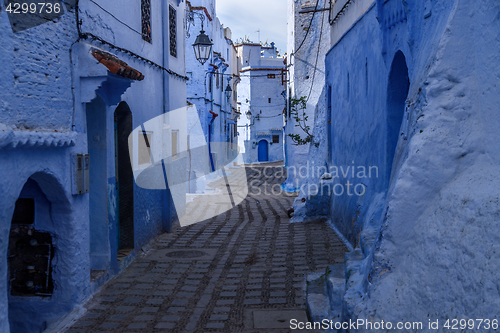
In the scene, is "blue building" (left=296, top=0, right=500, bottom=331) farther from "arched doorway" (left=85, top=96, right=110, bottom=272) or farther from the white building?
the white building

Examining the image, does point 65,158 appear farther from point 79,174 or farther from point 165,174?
point 165,174

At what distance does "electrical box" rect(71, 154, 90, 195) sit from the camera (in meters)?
5.47

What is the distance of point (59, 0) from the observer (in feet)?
17.1

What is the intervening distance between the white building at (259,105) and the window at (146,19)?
26467 mm

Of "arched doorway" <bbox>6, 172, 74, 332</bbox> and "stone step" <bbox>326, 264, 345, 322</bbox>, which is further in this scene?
"arched doorway" <bbox>6, 172, 74, 332</bbox>

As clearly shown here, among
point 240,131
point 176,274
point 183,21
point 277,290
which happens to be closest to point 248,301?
point 277,290

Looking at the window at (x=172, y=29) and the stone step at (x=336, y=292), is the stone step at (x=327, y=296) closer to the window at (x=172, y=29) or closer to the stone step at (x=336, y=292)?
the stone step at (x=336, y=292)

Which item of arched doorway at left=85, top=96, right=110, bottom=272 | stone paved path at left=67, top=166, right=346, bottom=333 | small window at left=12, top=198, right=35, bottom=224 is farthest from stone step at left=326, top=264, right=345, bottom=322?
small window at left=12, top=198, right=35, bottom=224

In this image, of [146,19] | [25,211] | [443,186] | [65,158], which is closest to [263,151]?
[146,19]

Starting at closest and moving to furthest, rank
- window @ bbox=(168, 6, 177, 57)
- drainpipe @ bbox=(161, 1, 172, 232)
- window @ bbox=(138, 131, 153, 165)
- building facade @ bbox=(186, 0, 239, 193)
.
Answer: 1. window @ bbox=(138, 131, 153, 165)
2. drainpipe @ bbox=(161, 1, 172, 232)
3. window @ bbox=(168, 6, 177, 57)
4. building facade @ bbox=(186, 0, 239, 193)

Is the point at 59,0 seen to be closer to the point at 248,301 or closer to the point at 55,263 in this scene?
the point at 55,263

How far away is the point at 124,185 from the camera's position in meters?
7.92

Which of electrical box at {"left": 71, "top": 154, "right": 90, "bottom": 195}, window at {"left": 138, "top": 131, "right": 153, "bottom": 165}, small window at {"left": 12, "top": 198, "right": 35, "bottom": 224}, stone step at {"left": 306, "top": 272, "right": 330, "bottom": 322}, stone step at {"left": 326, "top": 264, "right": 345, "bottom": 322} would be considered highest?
window at {"left": 138, "top": 131, "right": 153, "bottom": 165}

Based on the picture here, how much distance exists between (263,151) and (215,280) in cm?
3267
